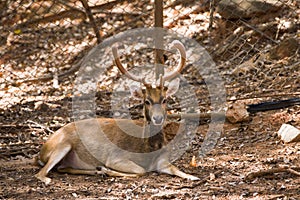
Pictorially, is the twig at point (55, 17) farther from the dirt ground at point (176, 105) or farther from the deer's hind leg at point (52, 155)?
the deer's hind leg at point (52, 155)

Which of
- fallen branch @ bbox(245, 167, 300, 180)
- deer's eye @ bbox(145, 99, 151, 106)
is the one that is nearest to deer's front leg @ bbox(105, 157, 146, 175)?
deer's eye @ bbox(145, 99, 151, 106)

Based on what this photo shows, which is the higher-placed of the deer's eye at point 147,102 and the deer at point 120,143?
the deer's eye at point 147,102

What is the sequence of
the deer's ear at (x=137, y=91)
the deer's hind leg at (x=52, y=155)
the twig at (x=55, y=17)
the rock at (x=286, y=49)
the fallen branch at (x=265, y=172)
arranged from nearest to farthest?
the fallen branch at (x=265, y=172) → the deer's hind leg at (x=52, y=155) → the deer's ear at (x=137, y=91) → the rock at (x=286, y=49) → the twig at (x=55, y=17)

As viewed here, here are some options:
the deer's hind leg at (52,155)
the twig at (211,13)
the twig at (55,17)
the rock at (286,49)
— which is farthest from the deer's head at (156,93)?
the twig at (55,17)

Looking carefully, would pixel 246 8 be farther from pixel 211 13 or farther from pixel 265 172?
pixel 265 172

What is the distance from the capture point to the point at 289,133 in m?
6.94

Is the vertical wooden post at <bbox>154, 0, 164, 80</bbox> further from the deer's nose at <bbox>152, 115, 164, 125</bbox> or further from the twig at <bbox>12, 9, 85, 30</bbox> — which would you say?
the twig at <bbox>12, 9, 85, 30</bbox>

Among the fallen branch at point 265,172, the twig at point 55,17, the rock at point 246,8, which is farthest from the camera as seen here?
the twig at point 55,17

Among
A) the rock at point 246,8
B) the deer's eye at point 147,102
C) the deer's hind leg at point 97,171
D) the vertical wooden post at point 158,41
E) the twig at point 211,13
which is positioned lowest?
the deer's hind leg at point 97,171

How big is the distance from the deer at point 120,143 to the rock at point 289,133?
1.24m

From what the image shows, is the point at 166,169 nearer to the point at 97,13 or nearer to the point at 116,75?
the point at 116,75

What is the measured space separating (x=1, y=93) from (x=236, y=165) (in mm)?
4179

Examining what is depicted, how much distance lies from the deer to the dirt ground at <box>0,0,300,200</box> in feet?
0.56

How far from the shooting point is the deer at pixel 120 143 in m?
6.70
